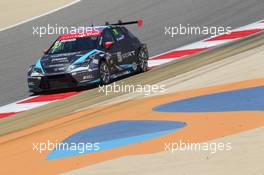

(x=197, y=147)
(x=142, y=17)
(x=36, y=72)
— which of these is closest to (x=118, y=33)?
(x=36, y=72)

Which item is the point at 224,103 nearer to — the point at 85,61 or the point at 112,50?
the point at 85,61

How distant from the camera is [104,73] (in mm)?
16391

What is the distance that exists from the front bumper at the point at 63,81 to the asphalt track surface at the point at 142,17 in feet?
9.51

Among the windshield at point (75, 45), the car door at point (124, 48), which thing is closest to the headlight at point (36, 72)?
the windshield at point (75, 45)

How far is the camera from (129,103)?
13781 millimetres

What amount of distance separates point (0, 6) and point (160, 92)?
1466 cm

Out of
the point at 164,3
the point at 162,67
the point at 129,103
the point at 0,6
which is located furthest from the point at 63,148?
the point at 0,6

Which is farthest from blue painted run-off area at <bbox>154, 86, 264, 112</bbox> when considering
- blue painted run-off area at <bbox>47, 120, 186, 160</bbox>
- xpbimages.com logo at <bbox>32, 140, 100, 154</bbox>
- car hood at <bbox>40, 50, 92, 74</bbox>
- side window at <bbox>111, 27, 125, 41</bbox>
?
side window at <bbox>111, 27, 125, 41</bbox>

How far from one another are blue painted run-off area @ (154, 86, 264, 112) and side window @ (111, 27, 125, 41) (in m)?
4.48

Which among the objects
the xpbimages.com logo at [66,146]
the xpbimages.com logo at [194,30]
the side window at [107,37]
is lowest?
the xpbimages.com logo at [66,146]

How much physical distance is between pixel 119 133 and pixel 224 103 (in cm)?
199

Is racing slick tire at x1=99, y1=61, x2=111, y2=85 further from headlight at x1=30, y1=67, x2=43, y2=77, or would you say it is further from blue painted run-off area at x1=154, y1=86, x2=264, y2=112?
blue painted run-off area at x1=154, y1=86, x2=264, y2=112

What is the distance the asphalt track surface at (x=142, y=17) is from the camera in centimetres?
2122

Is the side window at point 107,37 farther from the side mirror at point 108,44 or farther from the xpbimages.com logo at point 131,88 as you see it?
the xpbimages.com logo at point 131,88
